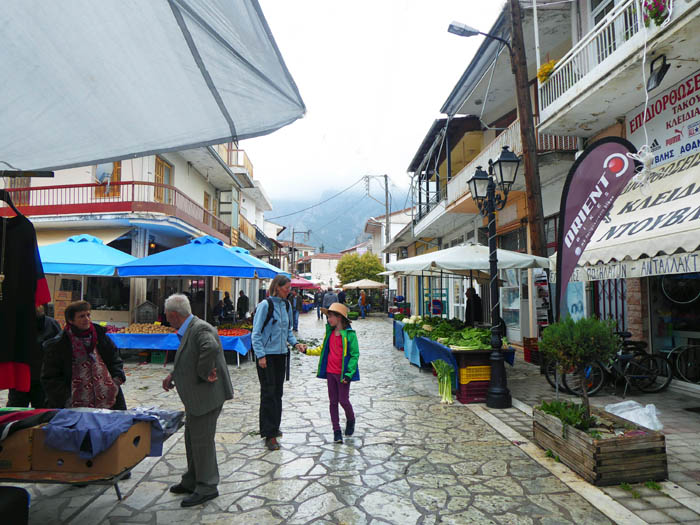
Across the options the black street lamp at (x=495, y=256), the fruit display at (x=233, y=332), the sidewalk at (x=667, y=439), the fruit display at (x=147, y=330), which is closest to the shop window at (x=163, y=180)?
the fruit display at (x=147, y=330)

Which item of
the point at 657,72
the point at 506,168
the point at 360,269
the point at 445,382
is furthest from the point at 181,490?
the point at 360,269

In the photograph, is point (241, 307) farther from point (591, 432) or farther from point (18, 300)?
point (18, 300)

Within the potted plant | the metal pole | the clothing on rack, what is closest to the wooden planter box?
the potted plant

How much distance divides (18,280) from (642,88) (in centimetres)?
919

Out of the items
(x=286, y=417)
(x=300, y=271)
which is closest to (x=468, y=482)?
(x=286, y=417)

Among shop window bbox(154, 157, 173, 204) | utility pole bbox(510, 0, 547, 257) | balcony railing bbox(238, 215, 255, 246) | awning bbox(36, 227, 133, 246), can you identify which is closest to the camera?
utility pole bbox(510, 0, 547, 257)

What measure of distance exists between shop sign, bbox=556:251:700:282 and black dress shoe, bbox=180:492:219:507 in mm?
5039

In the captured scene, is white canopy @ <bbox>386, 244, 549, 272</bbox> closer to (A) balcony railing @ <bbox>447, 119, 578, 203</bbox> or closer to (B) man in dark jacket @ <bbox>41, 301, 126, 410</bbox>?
(A) balcony railing @ <bbox>447, 119, 578, 203</bbox>

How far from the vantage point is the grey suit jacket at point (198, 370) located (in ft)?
12.3

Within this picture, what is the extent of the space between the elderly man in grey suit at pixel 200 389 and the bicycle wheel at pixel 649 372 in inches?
264

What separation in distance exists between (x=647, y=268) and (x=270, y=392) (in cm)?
551

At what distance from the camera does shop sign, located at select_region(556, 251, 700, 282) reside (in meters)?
5.77

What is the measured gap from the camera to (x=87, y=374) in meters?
4.17

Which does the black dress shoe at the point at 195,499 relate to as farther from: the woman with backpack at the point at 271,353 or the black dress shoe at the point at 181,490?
the woman with backpack at the point at 271,353
